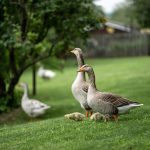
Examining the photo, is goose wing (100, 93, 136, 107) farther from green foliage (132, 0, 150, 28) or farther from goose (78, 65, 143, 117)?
green foliage (132, 0, 150, 28)

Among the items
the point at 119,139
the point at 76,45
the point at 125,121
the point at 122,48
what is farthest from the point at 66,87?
the point at 122,48

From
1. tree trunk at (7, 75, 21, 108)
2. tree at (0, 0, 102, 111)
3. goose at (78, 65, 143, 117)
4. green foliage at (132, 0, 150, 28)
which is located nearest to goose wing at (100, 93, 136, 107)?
goose at (78, 65, 143, 117)

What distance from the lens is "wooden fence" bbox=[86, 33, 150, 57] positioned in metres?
59.3

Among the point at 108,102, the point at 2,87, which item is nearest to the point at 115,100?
the point at 108,102

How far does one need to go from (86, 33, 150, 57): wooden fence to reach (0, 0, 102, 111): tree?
112 ft

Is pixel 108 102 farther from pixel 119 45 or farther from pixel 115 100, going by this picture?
pixel 119 45

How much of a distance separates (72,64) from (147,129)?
4136 centimetres

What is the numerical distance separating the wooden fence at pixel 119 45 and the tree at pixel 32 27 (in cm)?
3415

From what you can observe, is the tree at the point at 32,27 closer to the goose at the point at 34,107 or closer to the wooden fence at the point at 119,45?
the goose at the point at 34,107

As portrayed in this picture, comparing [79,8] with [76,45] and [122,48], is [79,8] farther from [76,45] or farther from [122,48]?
[122,48]

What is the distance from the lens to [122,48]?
59.9m

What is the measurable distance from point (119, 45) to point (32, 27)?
119ft

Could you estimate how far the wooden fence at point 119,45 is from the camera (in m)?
59.3

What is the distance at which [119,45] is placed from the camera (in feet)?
196
